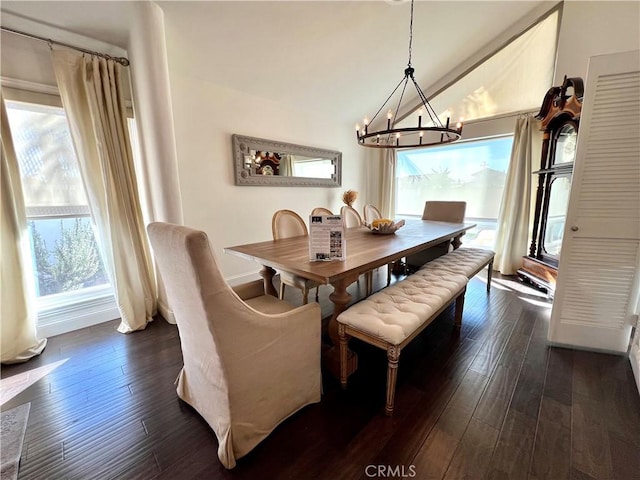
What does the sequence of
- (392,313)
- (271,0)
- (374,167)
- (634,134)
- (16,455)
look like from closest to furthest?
(16,455) < (392,313) < (634,134) < (271,0) < (374,167)

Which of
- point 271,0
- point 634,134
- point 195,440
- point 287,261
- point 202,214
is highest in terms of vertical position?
point 271,0

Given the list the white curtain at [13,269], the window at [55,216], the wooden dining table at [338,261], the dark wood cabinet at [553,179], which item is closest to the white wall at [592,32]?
the dark wood cabinet at [553,179]

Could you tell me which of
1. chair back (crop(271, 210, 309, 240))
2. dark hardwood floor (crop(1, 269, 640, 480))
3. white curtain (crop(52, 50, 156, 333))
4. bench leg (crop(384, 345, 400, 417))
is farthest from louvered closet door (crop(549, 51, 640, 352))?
white curtain (crop(52, 50, 156, 333))

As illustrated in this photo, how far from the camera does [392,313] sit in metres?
1.45

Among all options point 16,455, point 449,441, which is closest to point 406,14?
point 449,441

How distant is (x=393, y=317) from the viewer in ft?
4.55

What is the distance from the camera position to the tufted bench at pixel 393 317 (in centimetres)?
132

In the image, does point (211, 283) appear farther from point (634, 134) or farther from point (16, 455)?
point (634, 134)

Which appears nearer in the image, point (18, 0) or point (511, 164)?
point (18, 0)

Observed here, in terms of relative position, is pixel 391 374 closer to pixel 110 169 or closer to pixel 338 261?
pixel 338 261

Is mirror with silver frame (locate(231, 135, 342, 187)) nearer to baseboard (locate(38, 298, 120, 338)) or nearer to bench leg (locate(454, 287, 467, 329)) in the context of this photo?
baseboard (locate(38, 298, 120, 338))

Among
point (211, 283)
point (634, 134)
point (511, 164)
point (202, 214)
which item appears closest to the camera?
point (211, 283)

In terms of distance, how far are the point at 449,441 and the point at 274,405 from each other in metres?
0.84

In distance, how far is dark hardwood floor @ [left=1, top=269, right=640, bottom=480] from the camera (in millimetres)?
1123
